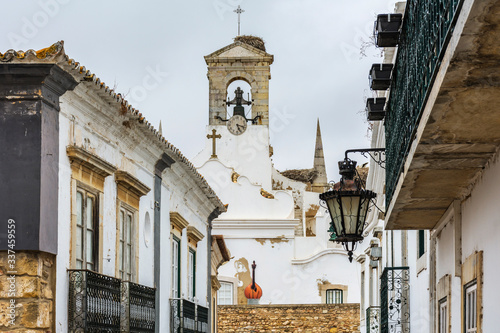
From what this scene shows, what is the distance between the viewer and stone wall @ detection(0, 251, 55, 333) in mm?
8844

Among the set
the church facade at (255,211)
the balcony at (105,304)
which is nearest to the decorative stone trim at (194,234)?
the balcony at (105,304)

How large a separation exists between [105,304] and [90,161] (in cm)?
162

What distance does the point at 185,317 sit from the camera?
627 inches

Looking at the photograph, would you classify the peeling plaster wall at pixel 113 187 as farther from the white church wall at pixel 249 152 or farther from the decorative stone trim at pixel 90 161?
the white church wall at pixel 249 152

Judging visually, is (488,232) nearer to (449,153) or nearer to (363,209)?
(449,153)

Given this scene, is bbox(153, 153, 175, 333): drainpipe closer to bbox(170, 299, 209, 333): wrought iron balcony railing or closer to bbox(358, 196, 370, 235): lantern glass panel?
bbox(170, 299, 209, 333): wrought iron balcony railing

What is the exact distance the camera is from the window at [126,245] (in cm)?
1240

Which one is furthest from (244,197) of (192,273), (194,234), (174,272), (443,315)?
(443,315)

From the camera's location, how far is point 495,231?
627 centimetres

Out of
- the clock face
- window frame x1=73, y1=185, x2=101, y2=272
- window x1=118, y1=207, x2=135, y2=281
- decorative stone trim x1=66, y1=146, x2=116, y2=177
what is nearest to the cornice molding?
the clock face

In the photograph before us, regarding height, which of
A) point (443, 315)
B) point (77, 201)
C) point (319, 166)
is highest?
point (319, 166)

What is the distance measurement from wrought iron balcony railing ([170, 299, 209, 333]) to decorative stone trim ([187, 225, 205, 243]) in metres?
1.35

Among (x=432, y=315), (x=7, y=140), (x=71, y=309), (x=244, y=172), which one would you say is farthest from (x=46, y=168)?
(x=244, y=172)

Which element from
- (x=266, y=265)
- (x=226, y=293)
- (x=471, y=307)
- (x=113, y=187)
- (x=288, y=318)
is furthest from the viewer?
(x=266, y=265)
